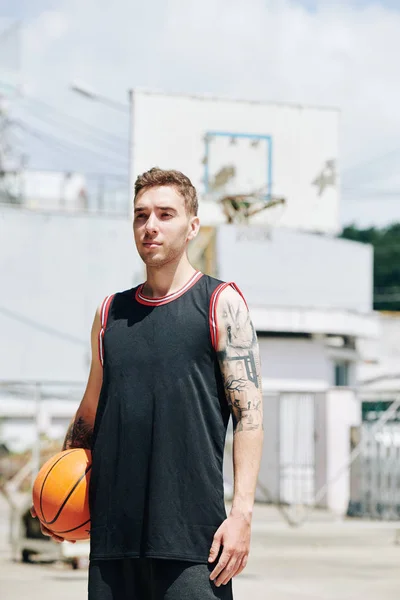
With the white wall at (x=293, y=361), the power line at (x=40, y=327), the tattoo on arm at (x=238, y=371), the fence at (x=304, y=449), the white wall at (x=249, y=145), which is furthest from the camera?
the power line at (x=40, y=327)

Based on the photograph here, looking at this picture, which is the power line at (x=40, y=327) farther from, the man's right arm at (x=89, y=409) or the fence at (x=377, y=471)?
the man's right arm at (x=89, y=409)

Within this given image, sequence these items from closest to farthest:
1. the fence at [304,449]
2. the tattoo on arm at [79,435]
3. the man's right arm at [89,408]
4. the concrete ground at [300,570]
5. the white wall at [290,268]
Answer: the man's right arm at [89,408] → the tattoo on arm at [79,435] → the concrete ground at [300,570] → the fence at [304,449] → the white wall at [290,268]

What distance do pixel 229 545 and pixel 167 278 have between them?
97 cm

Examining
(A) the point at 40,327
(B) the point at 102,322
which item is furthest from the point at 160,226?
(A) the point at 40,327

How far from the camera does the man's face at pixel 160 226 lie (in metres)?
4.01

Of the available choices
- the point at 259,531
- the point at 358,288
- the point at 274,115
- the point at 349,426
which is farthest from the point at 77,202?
the point at 259,531

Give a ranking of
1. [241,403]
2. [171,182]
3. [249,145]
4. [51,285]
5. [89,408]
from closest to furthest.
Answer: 1. [241,403]
2. [171,182]
3. [89,408]
4. [249,145]
5. [51,285]

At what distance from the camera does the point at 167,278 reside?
4.04m

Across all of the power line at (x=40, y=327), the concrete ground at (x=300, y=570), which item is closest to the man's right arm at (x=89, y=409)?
the concrete ground at (x=300, y=570)

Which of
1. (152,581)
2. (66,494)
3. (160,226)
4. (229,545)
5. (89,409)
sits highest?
(160,226)

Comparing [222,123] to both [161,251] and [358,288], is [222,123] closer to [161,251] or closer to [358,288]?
[161,251]

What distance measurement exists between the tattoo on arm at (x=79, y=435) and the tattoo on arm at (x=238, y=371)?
2.08ft

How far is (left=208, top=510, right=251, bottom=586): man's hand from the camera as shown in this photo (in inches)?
147

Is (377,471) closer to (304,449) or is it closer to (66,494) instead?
(304,449)
